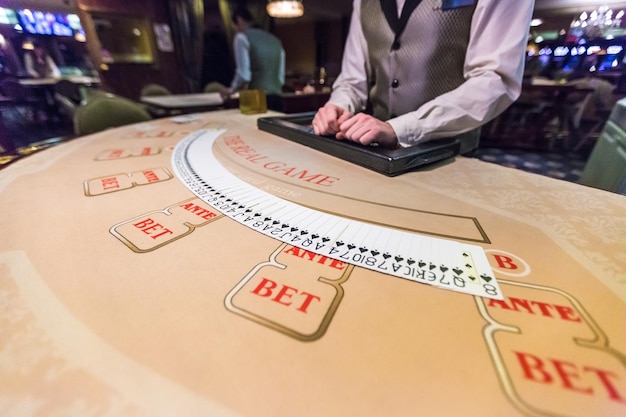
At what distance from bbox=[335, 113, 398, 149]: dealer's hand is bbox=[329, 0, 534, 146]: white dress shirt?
27 millimetres

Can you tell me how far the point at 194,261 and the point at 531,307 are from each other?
18.2 inches

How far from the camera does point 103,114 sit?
1.67 meters

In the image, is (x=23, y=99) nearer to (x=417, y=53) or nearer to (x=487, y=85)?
(x=417, y=53)

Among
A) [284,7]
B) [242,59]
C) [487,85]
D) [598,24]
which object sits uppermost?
[284,7]

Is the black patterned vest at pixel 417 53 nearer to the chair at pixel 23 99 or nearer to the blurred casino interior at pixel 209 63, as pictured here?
the blurred casino interior at pixel 209 63

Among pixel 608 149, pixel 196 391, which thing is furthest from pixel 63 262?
pixel 608 149

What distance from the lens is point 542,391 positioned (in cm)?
27

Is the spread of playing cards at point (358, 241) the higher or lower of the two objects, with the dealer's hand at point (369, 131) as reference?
lower

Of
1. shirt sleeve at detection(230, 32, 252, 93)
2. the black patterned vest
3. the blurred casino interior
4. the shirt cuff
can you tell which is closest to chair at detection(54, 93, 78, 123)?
the blurred casino interior

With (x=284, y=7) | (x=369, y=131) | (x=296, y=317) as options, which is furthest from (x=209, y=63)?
(x=296, y=317)

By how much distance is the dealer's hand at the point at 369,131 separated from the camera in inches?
32.0

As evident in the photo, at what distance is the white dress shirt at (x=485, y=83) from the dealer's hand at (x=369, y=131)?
0.09ft

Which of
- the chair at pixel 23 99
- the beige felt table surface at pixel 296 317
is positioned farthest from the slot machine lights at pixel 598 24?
the chair at pixel 23 99

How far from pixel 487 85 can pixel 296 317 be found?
2.88 ft
